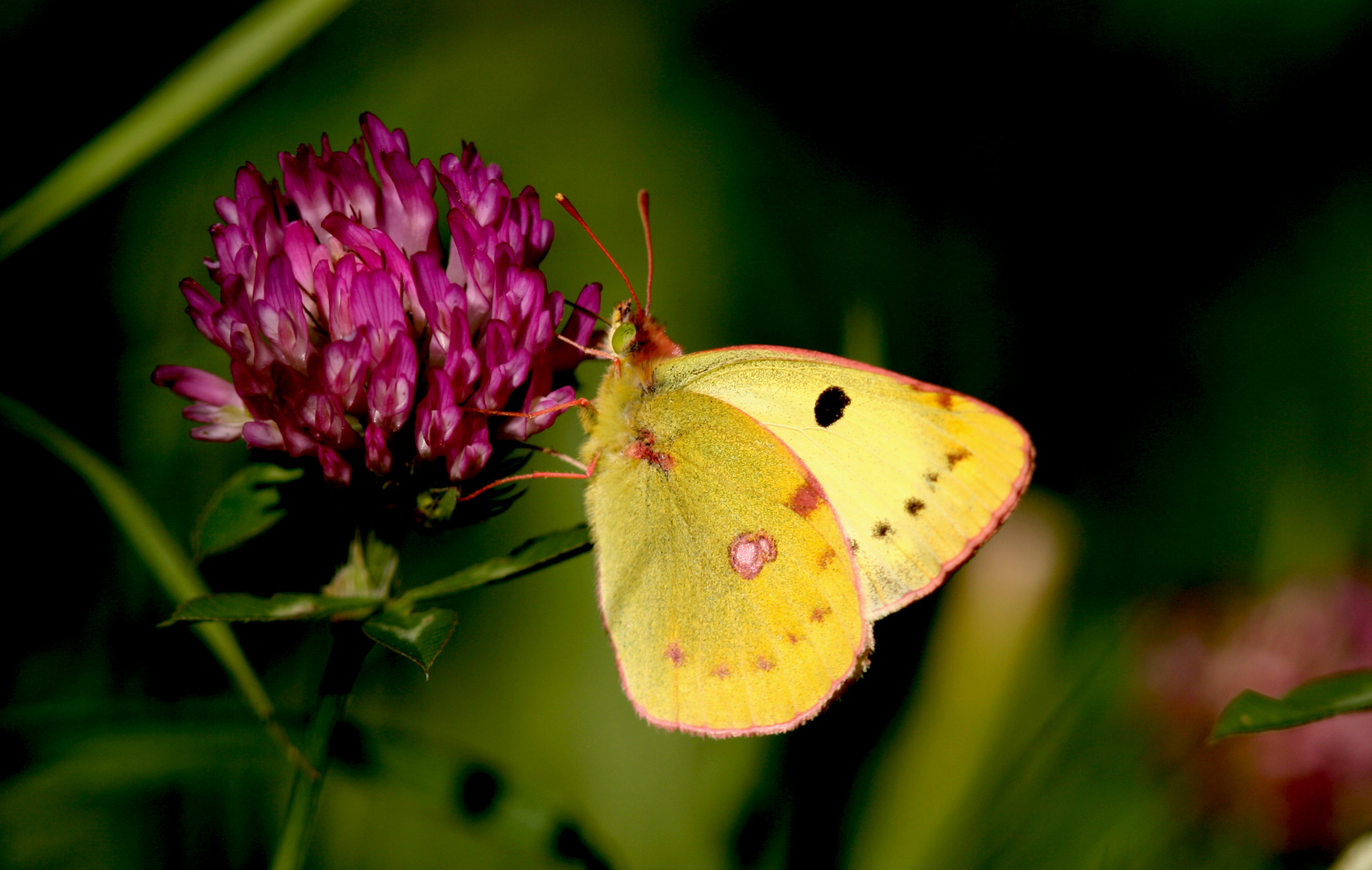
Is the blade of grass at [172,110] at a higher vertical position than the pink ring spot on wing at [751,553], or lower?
higher

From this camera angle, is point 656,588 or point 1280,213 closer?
point 656,588

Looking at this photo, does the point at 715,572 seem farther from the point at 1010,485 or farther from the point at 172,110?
→ the point at 172,110

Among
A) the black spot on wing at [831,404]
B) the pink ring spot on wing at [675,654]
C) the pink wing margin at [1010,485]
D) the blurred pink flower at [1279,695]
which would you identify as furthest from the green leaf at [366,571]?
the blurred pink flower at [1279,695]

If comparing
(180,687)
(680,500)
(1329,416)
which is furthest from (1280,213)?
(180,687)

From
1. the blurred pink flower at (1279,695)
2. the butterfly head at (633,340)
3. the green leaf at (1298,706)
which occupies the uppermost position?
the butterfly head at (633,340)

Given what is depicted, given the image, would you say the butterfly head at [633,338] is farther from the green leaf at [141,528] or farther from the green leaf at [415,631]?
the green leaf at [141,528]

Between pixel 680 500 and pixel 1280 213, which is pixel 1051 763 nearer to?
pixel 680 500

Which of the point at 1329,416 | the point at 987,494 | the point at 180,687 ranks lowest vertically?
the point at 180,687

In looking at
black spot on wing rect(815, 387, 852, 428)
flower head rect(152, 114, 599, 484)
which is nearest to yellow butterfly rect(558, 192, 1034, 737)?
black spot on wing rect(815, 387, 852, 428)
